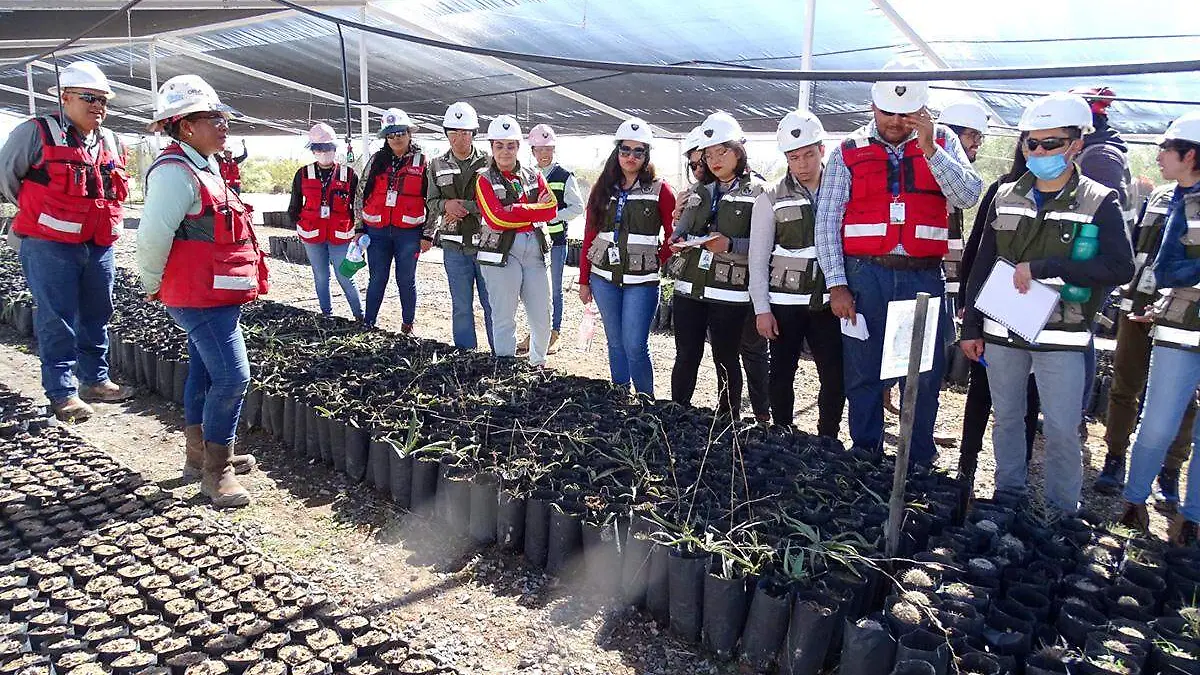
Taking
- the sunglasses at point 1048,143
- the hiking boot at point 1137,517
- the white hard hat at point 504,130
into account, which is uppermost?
the white hard hat at point 504,130

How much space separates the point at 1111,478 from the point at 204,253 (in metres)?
4.48

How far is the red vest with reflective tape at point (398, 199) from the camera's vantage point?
19.0ft

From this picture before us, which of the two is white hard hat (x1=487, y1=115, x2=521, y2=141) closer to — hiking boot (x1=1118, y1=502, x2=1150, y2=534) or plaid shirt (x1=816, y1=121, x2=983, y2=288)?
plaid shirt (x1=816, y1=121, x2=983, y2=288)

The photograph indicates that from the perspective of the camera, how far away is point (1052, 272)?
288 centimetres

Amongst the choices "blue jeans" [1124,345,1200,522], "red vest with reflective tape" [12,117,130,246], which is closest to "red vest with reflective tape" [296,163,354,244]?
"red vest with reflective tape" [12,117,130,246]

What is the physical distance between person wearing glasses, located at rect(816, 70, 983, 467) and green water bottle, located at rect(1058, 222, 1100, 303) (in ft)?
1.32

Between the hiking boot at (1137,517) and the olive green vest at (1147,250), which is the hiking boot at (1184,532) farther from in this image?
the olive green vest at (1147,250)

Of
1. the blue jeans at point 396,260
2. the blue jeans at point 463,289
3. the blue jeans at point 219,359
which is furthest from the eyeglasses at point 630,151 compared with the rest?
the blue jeans at point 396,260

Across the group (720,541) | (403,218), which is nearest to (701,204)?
(720,541)

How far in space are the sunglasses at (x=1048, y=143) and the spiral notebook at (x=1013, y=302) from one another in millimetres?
451

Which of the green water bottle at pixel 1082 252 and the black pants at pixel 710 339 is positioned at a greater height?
the green water bottle at pixel 1082 252

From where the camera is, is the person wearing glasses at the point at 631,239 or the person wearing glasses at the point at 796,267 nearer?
the person wearing glasses at the point at 796,267

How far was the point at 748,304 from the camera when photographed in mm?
3963

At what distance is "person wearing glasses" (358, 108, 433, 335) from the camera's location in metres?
5.80
